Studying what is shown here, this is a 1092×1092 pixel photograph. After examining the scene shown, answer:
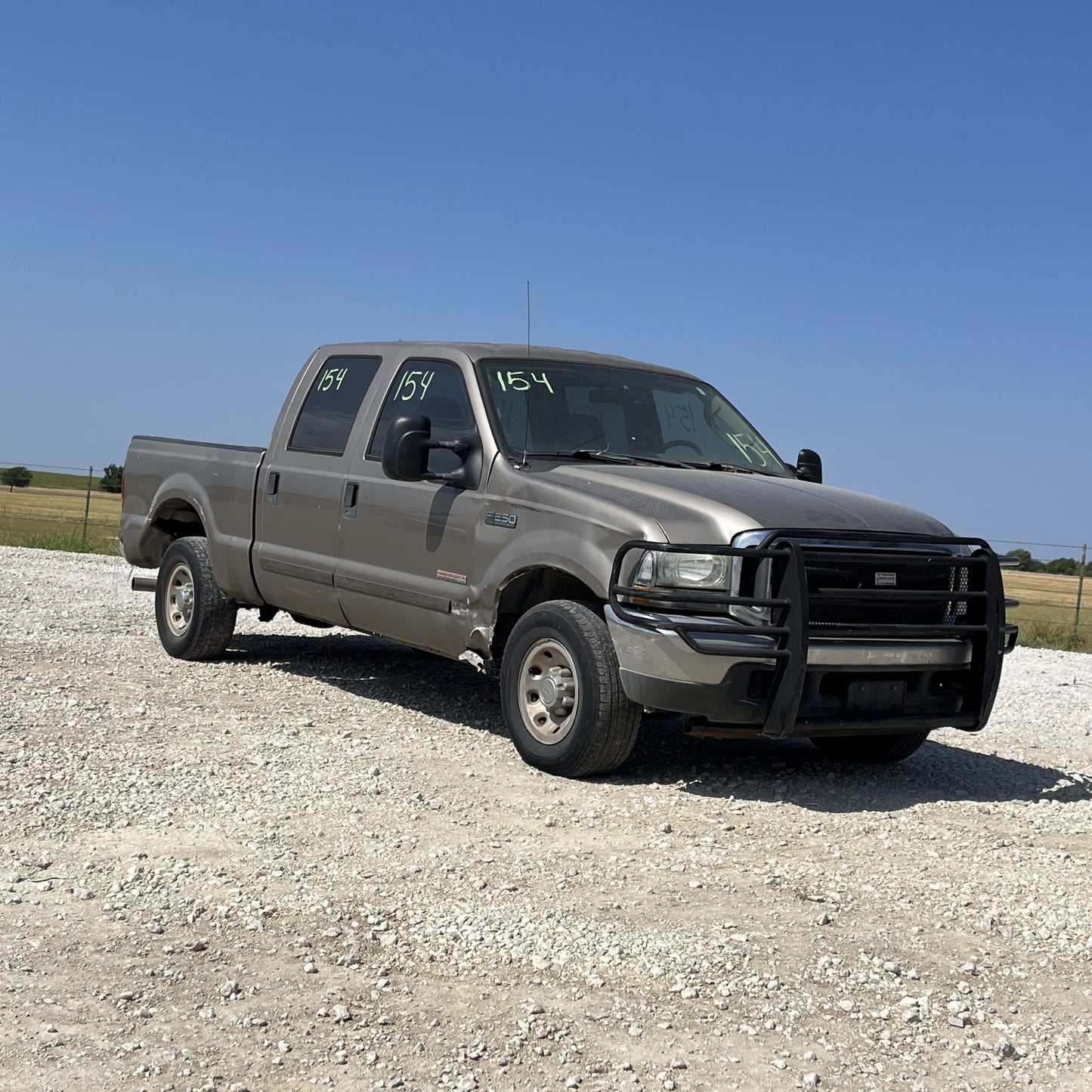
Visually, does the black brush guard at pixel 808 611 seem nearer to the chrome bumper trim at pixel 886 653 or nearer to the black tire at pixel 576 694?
the chrome bumper trim at pixel 886 653

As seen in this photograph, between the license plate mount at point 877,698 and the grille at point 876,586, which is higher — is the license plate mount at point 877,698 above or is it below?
below

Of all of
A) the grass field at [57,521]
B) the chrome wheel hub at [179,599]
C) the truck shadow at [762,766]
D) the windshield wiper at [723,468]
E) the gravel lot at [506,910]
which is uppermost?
the windshield wiper at [723,468]

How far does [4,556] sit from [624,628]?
48.8 feet

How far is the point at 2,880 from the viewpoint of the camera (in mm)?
4781

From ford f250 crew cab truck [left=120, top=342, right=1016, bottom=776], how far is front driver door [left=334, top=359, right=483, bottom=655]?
15mm

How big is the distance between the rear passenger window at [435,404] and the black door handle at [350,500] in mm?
213

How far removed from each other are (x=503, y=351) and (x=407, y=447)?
104cm

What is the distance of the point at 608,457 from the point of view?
7.48 meters

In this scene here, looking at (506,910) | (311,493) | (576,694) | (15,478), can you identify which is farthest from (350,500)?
(15,478)

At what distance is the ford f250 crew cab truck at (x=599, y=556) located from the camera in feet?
20.3

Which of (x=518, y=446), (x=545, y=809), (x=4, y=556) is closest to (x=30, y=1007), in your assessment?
(x=545, y=809)

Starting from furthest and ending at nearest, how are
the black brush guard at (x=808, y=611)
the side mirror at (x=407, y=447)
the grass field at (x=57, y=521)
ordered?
the grass field at (x=57, y=521) → the side mirror at (x=407, y=447) → the black brush guard at (x=808, y=611)

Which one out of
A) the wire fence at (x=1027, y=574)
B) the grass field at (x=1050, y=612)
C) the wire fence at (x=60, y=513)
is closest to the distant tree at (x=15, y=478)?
the wire fence at (x=60, y=513)

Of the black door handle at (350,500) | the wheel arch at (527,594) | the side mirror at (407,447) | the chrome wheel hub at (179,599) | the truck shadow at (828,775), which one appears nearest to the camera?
the truck shadow at (828,775)
